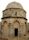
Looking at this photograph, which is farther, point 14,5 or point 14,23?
point 14,5

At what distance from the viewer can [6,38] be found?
15.7 meters

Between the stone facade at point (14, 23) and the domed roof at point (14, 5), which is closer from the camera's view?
the stone facade at point (14, 23)

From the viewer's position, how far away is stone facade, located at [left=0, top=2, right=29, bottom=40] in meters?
16.1

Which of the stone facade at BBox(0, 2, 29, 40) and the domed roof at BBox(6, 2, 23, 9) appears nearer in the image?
the stone facade at BBox(0, 2, 29, 40)

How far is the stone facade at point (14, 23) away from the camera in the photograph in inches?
635

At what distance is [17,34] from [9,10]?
3935mm

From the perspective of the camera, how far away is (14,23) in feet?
54.1

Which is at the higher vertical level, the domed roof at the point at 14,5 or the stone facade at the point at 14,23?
the domed roof at the point at 14,5

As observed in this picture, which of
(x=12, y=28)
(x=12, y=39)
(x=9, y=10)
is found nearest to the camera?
(x=12, y=39)

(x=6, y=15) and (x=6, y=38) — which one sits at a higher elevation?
(x=6, y=15)

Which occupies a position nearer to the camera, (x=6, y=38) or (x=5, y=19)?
(x=6, y=38)

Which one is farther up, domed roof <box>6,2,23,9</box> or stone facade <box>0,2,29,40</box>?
domed roof <box>6,2,23,9</box>

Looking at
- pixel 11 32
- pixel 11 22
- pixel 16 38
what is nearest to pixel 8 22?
pixel 11 22

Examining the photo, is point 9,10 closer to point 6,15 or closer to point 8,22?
point 6,15
